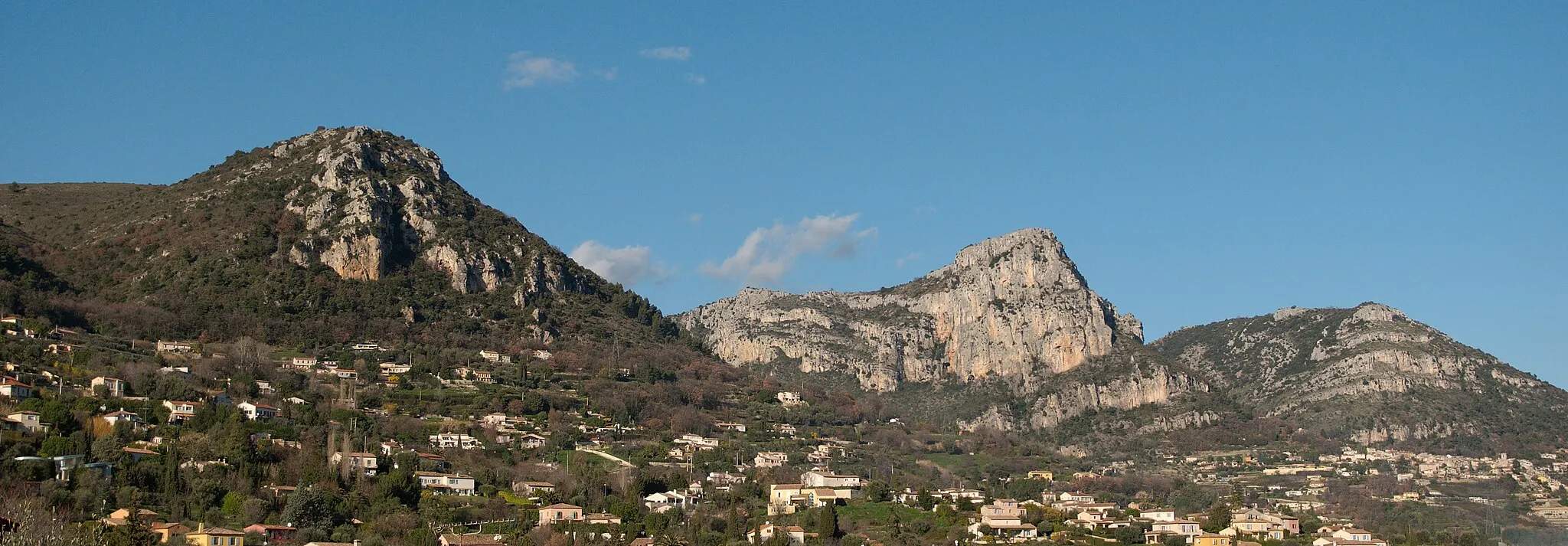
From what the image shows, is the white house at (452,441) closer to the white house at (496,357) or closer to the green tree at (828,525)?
the white house at (496,357)

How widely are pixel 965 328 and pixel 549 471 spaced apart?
7623cm

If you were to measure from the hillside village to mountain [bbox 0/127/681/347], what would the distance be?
4372 millimetres

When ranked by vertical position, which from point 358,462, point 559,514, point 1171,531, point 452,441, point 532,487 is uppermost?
point 452,441

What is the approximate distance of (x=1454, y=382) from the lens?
130625 mm

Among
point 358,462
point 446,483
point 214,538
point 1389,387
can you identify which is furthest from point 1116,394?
point 214,538

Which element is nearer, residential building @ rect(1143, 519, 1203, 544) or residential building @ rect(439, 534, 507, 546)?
residential building @ rect(439, 534, 507, 546)

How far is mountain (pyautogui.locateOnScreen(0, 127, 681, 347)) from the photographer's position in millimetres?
99625

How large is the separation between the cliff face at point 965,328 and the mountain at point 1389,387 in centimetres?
1146

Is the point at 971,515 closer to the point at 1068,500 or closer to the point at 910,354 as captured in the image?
the point at 1068,500

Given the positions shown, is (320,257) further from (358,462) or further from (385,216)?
(358,462)

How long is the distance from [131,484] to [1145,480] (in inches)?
2375

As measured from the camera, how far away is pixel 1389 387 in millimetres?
128250

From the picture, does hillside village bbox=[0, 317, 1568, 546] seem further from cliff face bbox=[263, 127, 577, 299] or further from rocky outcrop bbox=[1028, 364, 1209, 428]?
rocky outcrop bbox=[1028, 364, 1209, 428]

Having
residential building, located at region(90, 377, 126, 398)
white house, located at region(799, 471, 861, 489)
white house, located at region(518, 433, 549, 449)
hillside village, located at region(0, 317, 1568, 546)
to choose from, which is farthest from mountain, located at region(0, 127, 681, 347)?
white house, located at region(799, 471, 861, 489)
